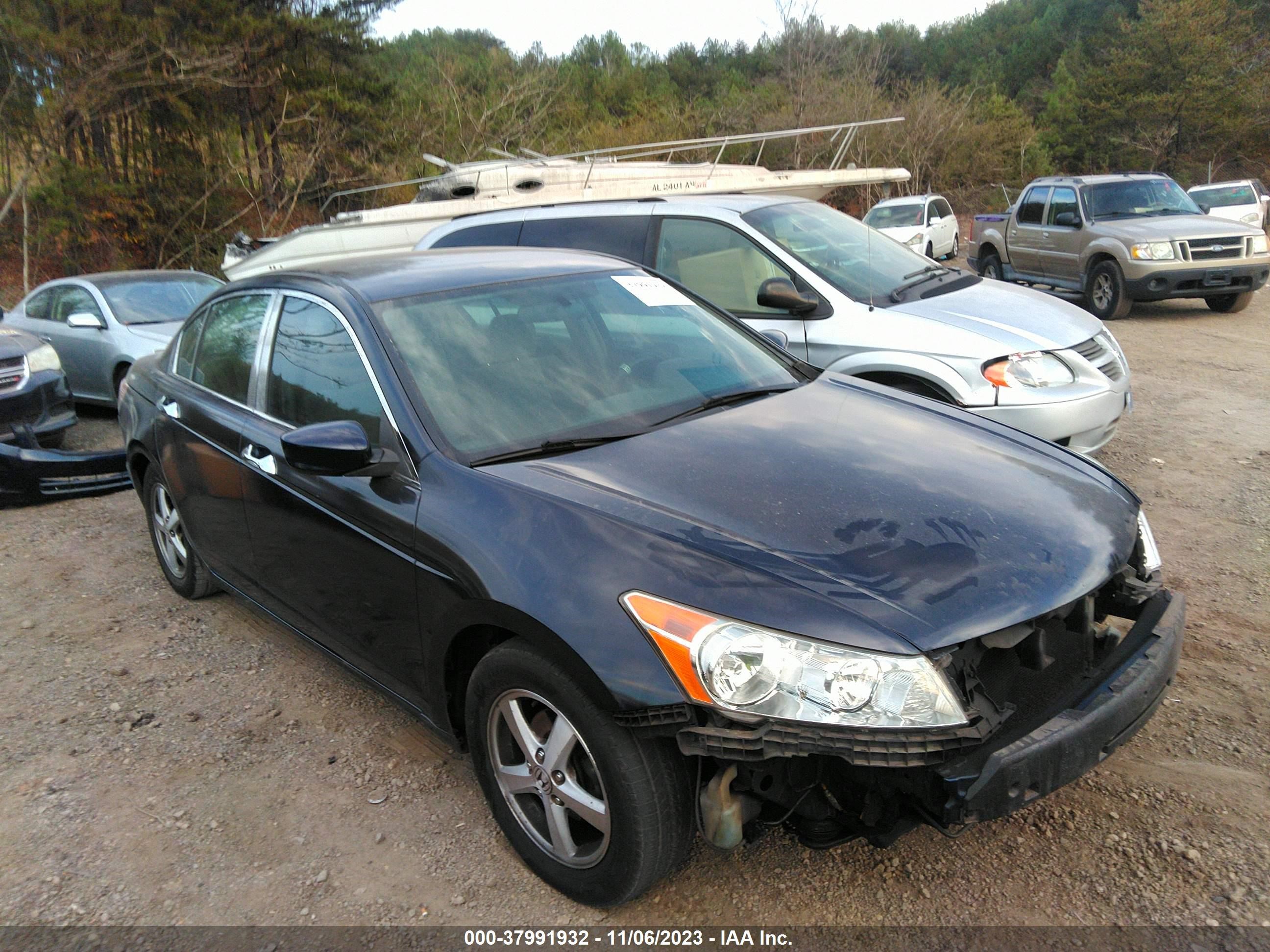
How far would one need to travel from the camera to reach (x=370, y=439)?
115 inches

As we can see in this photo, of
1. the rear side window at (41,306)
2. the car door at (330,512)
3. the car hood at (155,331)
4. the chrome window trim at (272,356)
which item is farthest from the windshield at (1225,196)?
the car door at (330,512)

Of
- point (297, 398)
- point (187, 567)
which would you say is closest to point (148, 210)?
point (187, 567)

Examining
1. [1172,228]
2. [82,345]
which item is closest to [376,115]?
[82,345]

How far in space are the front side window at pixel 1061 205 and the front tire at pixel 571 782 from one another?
1237 centimetres

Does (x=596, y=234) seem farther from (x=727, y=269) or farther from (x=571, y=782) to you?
(x=571, y=782)

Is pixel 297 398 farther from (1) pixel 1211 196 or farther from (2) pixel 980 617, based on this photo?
(1) pixel 1211 196

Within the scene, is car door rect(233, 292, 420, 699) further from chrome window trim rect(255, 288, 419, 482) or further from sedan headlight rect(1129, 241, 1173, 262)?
sedan headlight rect(1129, 241, 1173, 262)

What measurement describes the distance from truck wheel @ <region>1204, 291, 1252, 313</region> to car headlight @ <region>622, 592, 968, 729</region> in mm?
12293

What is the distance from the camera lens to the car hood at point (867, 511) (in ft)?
7.25

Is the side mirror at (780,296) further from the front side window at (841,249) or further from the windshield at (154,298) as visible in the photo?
the windshield at (154,298)

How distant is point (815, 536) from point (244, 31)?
2211cm

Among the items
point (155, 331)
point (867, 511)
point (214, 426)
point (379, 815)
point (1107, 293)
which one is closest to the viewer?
point (867, 511)

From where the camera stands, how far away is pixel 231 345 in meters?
3.95

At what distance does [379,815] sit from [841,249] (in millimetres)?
4543
